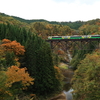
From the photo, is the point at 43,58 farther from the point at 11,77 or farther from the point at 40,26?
the point at 40,26

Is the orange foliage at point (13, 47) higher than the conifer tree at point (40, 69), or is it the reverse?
the orange foliage at point (13, 47)

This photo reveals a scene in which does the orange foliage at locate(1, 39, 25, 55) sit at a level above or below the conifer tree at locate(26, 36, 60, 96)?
above

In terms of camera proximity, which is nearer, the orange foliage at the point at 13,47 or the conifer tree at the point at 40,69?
the orange foliage at the point at 13,47

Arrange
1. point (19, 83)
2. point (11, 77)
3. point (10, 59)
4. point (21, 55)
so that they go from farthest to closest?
point (21, 55) → point (10, 59) → point (19, 83) → point (11, 77)

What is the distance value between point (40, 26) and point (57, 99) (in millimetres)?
75483

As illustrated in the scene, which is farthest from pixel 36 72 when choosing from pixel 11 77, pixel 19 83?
pixel 11 77

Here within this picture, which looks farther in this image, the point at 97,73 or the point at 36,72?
the point at 36,72

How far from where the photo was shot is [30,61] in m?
29.2

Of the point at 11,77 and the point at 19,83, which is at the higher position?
the point at 11,77

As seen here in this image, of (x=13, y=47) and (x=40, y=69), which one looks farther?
(x=40, y=69)

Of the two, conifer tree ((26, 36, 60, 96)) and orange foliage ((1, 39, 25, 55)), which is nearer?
orange foliage ((1, 39, 25, 55))

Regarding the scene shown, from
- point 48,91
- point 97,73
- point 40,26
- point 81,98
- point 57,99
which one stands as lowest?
point 57,99

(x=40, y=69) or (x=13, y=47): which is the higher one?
(x=13, y=47)

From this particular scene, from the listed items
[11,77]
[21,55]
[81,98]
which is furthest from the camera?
[21,55]
